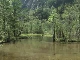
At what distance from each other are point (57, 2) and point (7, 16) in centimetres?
12208

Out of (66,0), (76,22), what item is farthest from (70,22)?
(66,0)

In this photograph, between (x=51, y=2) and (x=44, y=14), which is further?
(x=51, y=2)

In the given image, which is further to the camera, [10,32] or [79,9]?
[79,9]

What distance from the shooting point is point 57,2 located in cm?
17738

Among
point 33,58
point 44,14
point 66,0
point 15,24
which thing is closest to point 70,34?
point 15,24

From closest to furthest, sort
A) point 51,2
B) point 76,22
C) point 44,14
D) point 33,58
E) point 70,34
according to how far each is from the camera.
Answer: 1. point 33,58
2. point 70,34
3. point 76,22
4. point 44,14
5. point 51,2

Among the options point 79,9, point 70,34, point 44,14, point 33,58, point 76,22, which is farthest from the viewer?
point 44,14

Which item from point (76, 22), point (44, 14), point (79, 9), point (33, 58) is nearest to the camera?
point (33, 58)

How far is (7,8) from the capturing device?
2232 inches

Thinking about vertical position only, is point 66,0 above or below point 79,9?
above

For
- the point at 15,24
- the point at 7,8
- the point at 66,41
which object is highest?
the point at 7,8

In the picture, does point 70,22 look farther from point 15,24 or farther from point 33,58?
point 33,58

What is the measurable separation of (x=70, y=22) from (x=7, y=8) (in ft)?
68.9

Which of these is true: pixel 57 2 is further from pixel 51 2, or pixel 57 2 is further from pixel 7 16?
pixel 7 16
